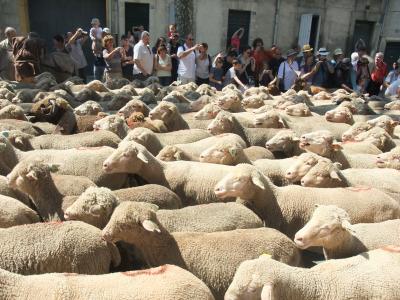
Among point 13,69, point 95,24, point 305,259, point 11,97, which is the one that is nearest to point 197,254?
point 305,259

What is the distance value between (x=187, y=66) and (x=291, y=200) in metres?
7.28

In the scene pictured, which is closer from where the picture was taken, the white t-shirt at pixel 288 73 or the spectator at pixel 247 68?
the white t-shirt at pixel 288 73

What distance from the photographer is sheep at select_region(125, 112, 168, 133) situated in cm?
661

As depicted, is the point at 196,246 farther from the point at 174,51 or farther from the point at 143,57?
the point at 174,51

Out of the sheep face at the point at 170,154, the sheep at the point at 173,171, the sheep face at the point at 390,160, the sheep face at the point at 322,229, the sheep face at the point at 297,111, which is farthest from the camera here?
the sheep face at the point at 297,111

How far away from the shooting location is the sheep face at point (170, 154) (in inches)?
207

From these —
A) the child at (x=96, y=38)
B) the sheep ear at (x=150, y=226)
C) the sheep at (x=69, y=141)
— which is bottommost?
the sheep at (x=69, y=141)

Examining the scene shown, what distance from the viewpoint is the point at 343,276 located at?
2.98 m

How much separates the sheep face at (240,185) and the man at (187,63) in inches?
272

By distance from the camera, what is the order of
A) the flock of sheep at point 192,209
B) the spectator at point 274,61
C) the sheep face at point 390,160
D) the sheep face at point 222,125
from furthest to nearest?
the spectator at point 274,61 < the sheep face at point 222,125 < the sheep face at point 390,160 < the flock of sheep at point 192,209

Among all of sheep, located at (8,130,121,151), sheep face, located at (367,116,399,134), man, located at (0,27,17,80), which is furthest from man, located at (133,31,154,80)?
sheep face, located at (367,116,399,134)

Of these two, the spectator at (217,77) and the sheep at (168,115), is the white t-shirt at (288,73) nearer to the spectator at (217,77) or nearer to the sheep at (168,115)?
the spectator at (217,77)

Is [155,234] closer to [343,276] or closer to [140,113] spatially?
[343,276]

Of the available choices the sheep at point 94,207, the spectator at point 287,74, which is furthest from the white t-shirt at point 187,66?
the sheep at point 94,207
